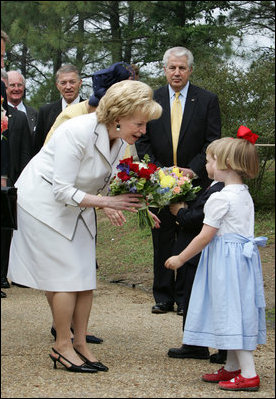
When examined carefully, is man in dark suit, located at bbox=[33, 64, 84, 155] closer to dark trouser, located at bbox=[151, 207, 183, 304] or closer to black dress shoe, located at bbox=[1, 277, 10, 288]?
dark trouser, located at bbox=[151, 207, 183, 304]

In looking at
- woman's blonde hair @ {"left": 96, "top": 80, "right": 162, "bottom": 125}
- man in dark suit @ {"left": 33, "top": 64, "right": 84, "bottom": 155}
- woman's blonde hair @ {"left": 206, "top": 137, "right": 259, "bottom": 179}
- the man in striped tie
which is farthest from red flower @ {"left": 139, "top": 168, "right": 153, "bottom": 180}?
the man in striped tie

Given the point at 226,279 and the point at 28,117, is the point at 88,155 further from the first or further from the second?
the point at 28,117

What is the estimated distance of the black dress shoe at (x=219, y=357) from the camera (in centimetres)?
507

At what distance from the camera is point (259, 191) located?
36.9 ft

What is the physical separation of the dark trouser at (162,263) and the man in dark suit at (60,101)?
118 centimetres

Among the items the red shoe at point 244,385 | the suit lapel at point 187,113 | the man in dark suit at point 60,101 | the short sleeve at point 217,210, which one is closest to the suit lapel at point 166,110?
the suit lapel at point 187,113

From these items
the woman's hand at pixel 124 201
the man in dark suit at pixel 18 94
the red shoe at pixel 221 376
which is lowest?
the red shoe at pixel 221 376

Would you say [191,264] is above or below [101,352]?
Answer: above

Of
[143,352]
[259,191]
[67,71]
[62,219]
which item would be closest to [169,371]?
A: [143,352]

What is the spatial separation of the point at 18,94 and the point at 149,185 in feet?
10.9

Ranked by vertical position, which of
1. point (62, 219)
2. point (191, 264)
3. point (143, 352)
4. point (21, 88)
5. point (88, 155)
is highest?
point (21, 88)

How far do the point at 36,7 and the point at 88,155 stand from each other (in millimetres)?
961

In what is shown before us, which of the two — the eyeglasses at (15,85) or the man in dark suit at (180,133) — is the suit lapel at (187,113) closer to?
the man in dark suit at (180,133)

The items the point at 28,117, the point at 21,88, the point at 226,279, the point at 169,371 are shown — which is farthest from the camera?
the point at 28,117
